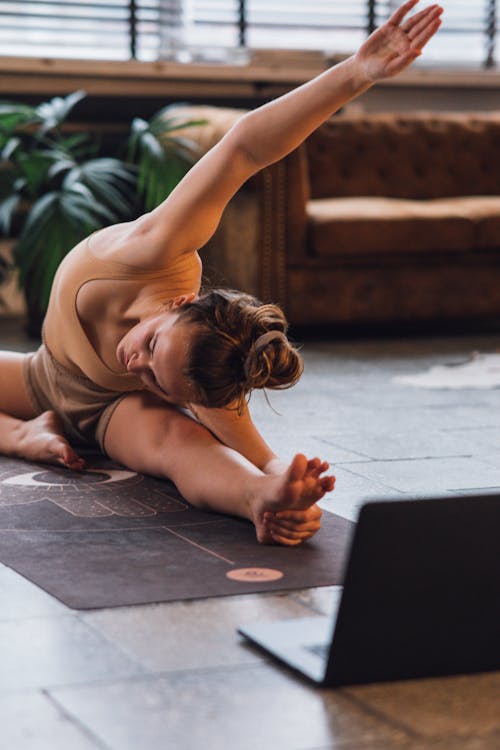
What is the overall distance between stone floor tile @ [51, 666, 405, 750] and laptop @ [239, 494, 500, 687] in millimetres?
55

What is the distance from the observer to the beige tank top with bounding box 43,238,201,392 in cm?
233

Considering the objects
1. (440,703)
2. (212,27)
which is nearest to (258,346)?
(440,703)

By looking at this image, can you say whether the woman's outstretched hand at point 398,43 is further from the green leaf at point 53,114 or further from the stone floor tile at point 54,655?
the green leaf at point 53,114

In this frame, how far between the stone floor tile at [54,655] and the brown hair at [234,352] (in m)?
0.49

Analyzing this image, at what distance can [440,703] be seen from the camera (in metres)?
1.34

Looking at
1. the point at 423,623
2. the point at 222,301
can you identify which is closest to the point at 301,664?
the point at 423,623

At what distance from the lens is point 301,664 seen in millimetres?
1407

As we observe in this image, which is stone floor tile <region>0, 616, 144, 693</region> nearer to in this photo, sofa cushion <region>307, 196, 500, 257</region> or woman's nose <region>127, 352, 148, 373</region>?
woman's nose <region>127, 352, 148, 373</region>

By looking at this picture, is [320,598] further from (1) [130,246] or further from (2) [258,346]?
(1) [130,246]

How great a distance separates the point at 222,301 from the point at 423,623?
29.8 inches

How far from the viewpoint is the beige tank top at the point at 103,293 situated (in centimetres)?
233

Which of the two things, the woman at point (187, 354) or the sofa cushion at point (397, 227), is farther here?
the sofa cushion at point (397, 227)

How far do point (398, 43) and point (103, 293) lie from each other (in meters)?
0.77

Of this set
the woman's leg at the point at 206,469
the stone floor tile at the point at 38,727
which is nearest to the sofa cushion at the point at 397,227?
the woman's leg at the point at 206,469
